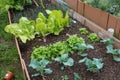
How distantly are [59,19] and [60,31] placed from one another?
0.60 feet

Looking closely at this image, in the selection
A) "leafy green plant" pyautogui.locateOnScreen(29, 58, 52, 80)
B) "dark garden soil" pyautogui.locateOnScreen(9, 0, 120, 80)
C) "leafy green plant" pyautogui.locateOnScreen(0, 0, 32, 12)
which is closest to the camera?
"leafy green plant" pyautogui.locateOnScreen(29, 58, 52, 80)

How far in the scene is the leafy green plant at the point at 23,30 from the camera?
305 cm

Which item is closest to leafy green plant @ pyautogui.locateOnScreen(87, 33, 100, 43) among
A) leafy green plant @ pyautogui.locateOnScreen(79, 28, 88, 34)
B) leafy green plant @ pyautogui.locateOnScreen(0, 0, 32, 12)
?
leafy green plant @ pyautogui.locateOnScreen(79, 28, 88, 34)

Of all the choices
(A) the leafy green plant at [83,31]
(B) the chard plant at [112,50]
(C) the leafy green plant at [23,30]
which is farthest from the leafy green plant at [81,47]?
(C) the leafy green plant at [23,30]

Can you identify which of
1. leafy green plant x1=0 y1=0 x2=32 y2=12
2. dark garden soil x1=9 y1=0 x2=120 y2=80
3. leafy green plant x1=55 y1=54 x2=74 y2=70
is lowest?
dark garden soil x1=9 y1=0 x2=120 y2=80

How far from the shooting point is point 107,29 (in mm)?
3279

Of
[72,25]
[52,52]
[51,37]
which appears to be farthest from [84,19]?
[52,52]

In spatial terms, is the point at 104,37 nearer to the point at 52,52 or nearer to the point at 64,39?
the point at 64,39

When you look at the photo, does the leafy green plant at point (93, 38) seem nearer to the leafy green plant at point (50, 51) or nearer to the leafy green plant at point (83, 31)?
the leafy green plant at point (83, 31)

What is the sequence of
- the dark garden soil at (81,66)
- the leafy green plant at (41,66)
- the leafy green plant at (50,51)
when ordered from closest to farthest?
the leafy green plant at (41,66)
the dark garden soil at (81,66)
the leafy green plant at (50,51)

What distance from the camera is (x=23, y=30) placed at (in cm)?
310

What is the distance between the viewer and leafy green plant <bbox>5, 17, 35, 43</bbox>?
3052 mm

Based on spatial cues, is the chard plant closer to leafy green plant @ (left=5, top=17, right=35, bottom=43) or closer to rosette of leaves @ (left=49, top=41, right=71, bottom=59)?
rosette of leaves @ (left=49, top=41, right=71, bottom=59)

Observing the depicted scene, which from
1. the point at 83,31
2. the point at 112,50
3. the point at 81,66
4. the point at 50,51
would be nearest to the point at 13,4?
the point at 83,31
